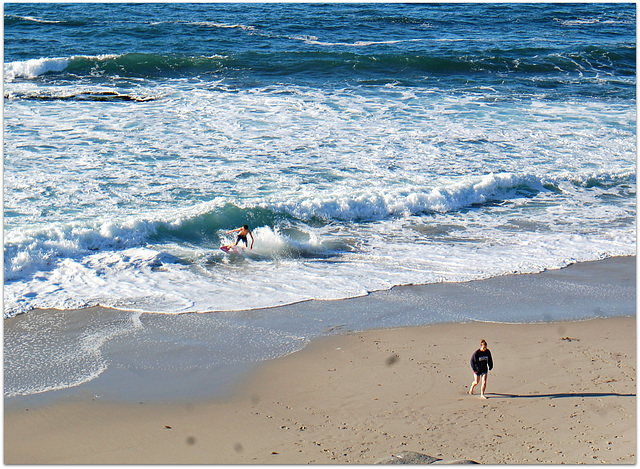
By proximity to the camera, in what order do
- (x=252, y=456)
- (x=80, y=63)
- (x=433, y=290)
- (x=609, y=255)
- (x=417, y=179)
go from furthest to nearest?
1. (x=80, y=63)
2. (x=417, y=179)
3. (x=609, y=255)
4. (x=433, y=290)
5. (x=252, y=456)

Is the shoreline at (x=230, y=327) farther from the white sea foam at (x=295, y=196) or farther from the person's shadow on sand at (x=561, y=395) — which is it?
the person's shadow on sand at (x=561, y=395)

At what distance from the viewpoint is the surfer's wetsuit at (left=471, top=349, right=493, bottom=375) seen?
7539 millimetres

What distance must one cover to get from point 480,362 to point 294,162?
33.3 feet

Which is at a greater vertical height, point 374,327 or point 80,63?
point 80,63

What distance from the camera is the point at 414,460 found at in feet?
19.9

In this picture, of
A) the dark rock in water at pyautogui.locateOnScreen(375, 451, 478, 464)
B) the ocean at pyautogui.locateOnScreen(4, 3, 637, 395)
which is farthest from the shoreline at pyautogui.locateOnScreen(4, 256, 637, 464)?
the ocean at pyautogui.locateOnScreen(4, 3, 637, 395)

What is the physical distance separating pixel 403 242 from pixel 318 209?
221cm

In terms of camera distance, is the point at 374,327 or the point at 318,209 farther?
the point at 318,209

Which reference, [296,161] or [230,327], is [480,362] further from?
[296,161]

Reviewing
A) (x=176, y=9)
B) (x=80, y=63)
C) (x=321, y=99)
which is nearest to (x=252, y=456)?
(x=321, y=99)

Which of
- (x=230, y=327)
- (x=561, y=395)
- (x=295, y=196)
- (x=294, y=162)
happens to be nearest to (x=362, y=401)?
(x=561, y=395)

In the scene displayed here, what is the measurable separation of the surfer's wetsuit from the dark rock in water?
4.97ft

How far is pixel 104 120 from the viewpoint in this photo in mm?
19219

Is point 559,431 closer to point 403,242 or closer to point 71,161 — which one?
point 403,242
